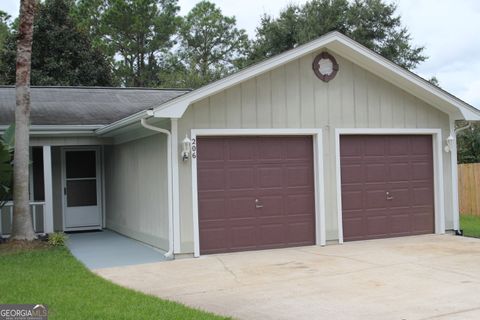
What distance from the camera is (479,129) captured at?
2225 centimetres

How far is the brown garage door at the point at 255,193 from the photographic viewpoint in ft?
34.5

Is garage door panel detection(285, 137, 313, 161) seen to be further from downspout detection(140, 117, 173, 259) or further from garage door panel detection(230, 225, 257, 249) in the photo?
downspout detection(140, 117, 173, 259)

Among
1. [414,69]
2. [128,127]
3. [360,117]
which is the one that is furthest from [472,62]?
[128,127]

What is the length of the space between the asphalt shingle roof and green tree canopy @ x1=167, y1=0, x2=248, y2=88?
22.3m

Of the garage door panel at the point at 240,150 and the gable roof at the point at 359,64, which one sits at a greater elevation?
the gable roof at the point at 359,64

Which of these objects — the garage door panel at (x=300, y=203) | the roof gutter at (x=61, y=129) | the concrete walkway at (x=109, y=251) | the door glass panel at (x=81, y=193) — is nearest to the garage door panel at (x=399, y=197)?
the garage door panel at (x=300, y=203)

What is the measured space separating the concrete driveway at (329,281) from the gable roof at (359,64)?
8.70 feet

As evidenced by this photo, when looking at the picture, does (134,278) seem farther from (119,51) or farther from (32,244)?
(119,51)

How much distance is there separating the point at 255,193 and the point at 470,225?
6874mm

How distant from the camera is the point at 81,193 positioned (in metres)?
14.5

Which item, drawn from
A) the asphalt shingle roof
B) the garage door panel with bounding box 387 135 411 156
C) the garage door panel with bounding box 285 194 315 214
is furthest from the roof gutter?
the garage door panel with bounding box 387 135 411 156

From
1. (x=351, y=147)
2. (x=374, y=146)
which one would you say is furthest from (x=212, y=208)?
(x=374, y=146)

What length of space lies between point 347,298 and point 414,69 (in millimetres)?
28102

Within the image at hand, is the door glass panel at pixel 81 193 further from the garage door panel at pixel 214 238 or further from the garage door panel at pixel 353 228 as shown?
the garage door panel at pixel 353 228
